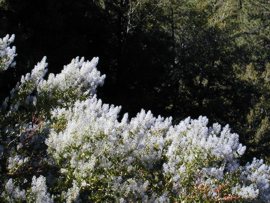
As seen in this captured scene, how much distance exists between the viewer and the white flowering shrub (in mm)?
9258

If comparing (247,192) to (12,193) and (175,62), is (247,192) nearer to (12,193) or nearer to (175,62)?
(12,193)

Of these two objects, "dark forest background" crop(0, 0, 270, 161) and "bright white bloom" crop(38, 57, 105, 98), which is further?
"dark forest background" crop(0, 0, 270, 161)

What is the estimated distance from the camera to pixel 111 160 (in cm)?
945

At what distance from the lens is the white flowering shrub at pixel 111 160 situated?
9.26 meters

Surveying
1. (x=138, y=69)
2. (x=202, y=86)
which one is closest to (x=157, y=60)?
(x=138, y=69)

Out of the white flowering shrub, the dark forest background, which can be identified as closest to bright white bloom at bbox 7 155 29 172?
the white flowering shrub

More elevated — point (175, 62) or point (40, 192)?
point (175, 62)

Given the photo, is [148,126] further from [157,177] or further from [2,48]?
[2,48]

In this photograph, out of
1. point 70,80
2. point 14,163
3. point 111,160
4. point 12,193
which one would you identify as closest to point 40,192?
point 12,193

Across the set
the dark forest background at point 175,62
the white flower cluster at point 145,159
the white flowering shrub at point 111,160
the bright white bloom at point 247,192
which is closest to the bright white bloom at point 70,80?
the white flowering shrub at point 111,160

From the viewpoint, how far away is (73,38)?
32.7 metres

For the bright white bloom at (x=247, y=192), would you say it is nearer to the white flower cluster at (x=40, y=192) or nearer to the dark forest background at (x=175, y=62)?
the white flower cluster at (x=40, y=192)

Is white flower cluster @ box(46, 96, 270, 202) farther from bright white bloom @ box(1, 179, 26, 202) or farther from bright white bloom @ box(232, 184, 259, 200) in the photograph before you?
bright white bloom @ box(1, 179, 26, 202)

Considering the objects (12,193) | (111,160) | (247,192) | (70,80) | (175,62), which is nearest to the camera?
(12,193)
